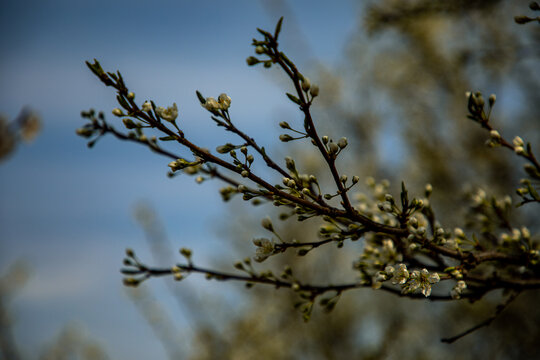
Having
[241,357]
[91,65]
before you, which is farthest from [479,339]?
[91,65]

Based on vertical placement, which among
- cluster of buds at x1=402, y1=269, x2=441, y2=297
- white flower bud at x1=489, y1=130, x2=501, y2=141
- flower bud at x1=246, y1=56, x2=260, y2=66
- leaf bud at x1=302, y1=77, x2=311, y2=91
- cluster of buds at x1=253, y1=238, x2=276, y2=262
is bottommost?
cluster of buds at x1=402, y1=269, x2=441, y2=297

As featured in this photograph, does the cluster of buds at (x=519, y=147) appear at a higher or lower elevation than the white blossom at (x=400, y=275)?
higher

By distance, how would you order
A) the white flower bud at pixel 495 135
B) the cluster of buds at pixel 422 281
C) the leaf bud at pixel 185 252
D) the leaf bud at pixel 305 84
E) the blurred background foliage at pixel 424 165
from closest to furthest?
the leaf bud at pixel 305 84, the cluster of buds at pixel 422 281, the white flower bud at pixel 495 135, the leaf bud at pixel 185 252, the blurred background foliage at pixel 424 165

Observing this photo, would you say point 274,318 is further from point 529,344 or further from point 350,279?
point 529,344

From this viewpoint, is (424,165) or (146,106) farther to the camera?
(424,165)

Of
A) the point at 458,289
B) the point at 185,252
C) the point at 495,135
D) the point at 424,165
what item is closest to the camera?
the point at 458,289

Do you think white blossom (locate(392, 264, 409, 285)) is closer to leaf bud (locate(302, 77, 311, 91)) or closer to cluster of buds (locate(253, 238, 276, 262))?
cluster of buds (locate(253, 238, 276, 262))

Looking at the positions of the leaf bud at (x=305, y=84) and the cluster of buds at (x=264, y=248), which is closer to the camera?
the leaf bud at (x=305, y=84)

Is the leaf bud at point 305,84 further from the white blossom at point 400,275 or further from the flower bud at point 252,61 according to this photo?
the white blossom at point 400,275

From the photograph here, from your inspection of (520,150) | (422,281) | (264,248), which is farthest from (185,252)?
(520,150)

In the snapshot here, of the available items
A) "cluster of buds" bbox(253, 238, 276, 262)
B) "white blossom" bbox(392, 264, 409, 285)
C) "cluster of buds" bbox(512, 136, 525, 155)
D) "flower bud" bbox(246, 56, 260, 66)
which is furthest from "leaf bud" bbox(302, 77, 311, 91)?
"cluster of buds" bbox(512, 136, 525, 155)

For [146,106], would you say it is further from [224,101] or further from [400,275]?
[400,275]

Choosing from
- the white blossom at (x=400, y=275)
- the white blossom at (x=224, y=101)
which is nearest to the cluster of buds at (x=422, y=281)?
Answer: the white blossom at (x=400, y=275)

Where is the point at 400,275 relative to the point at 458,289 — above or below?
above
